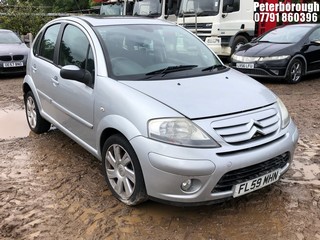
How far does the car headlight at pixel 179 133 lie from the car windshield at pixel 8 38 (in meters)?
10.0

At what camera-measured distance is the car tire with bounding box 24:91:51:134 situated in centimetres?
534

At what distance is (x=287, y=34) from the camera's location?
9.57m

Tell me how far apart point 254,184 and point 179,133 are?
74 centimetres

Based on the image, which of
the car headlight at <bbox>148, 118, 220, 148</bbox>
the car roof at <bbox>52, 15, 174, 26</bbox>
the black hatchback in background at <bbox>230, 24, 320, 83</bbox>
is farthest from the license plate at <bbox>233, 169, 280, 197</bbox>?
the black hatchback in background at <bbox>230, 24, 320, 83</bbox>

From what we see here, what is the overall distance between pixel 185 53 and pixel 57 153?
6.50 feet

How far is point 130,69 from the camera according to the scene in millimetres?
3738

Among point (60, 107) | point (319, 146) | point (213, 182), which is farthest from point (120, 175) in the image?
point (319, 146)

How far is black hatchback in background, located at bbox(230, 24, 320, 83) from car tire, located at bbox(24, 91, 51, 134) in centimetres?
516

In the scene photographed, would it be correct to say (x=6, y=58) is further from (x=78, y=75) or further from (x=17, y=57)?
(x=78, y=75)

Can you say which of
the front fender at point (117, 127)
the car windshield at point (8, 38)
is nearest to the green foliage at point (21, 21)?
the car windshield at point (8, 38)

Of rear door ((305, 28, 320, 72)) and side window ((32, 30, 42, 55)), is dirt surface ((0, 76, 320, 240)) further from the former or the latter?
rear door ((305, 28, 320, 72))

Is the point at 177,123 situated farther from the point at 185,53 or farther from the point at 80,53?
the point at 80,53

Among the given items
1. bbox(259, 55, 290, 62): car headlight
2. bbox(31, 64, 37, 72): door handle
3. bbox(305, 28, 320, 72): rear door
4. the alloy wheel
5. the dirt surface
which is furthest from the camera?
bbox(305, 28, 320, 72): rear door

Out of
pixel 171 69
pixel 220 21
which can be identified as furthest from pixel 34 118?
pixel 220 21
